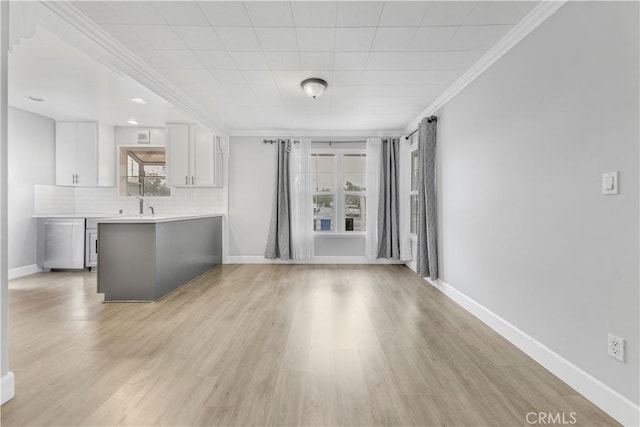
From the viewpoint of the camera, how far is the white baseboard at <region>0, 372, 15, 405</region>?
1.56m

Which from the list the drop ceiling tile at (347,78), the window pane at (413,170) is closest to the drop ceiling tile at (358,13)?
the drop ceiling tile at (347,78)

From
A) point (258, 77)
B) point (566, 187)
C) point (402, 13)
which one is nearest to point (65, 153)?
point (258, 77)

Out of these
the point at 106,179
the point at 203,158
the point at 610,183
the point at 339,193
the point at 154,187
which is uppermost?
the point at 203,158

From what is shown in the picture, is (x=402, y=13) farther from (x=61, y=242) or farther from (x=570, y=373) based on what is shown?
(x=61, y=242)

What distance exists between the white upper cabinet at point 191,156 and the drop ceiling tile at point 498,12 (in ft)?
13.7

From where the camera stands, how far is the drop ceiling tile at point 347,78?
3.07m

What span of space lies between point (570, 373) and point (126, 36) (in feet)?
12.8

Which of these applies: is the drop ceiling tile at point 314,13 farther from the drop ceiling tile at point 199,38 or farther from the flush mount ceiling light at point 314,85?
the flush mount ceiling light at point 314,85

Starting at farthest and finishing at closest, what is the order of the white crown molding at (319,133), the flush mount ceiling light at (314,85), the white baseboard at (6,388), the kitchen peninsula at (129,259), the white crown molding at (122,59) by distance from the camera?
1. the white crown molding at (319,133)
2. the kitchen peninsula at (129,259)
3. the flush mount ceiling light at (314,85)
4. the white crown molding at (122,59)
5. the white baseboard at (6,388)

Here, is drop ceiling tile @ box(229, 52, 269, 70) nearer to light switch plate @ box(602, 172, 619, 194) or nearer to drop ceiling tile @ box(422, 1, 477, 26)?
drop ceiling tile @ box(422, 1, 477, 26)

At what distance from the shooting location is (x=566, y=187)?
1832 millimetres

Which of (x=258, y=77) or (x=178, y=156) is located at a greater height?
(x=258, y=77)

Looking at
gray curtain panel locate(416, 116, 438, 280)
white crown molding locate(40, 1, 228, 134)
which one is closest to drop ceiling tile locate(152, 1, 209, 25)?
white crown molding locate(40, 1, 228, 134)

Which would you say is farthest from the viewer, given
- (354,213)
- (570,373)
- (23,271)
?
(354,213)
